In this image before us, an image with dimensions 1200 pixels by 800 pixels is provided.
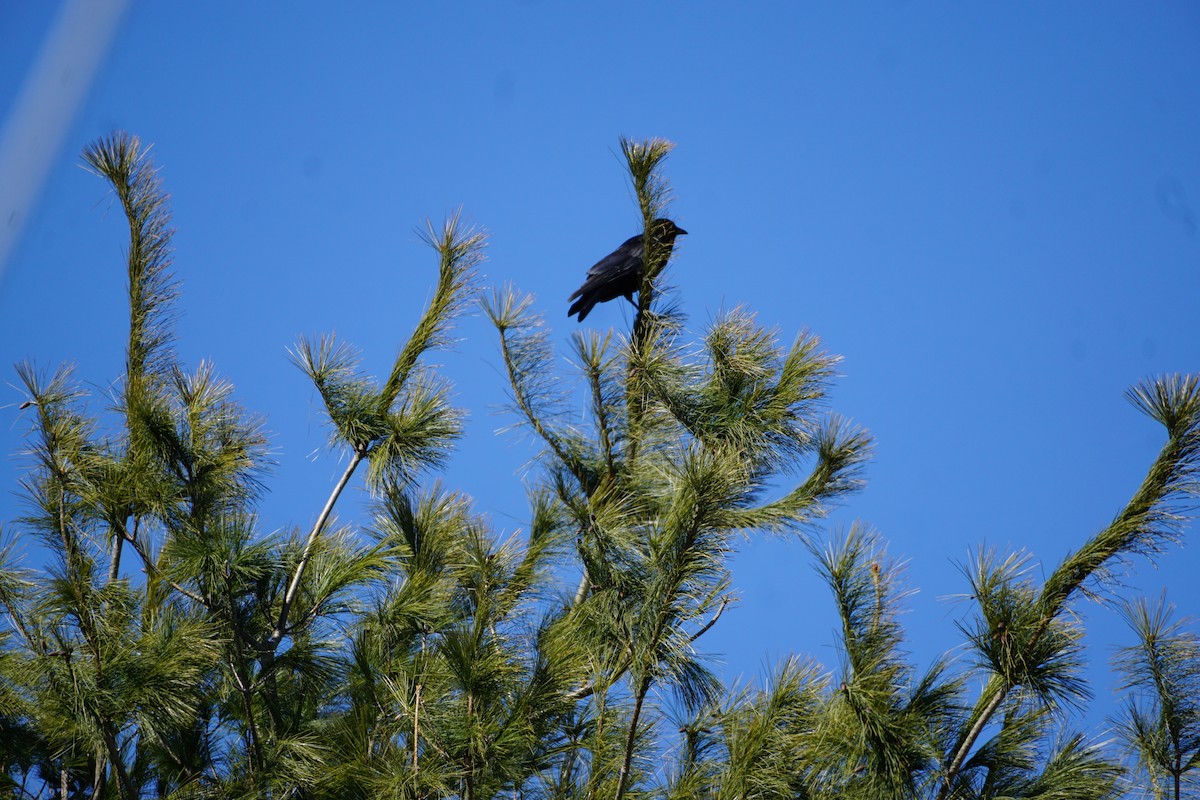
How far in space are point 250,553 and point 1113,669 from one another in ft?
8.76

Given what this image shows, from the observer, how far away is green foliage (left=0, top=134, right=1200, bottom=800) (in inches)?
124

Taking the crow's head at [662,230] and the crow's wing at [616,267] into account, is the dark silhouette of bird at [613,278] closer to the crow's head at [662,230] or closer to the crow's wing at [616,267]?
the crow's wing at [616,267]

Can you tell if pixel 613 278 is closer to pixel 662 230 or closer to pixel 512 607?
pixel 662 230

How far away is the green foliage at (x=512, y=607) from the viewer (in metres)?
3.14

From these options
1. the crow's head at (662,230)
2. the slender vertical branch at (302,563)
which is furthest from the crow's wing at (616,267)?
the slender vertical branch at (302,563)

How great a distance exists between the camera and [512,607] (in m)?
4.16

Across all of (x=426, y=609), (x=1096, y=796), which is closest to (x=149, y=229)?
(x=426, y=609)

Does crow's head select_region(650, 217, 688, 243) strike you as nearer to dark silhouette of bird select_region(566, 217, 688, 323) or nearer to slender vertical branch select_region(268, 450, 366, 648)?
dark silhouette of bird select_region(566, 217, 688, 323)

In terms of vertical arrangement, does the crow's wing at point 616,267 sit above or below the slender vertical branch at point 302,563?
above

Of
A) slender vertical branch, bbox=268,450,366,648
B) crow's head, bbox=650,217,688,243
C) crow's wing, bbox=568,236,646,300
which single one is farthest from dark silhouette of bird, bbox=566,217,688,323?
slender vertical branch, bbox=268,450,366,648

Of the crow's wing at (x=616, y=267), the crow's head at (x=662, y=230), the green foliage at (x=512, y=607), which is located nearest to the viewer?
the green foliage at (x=512, y=607)

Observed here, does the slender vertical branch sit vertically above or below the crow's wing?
below

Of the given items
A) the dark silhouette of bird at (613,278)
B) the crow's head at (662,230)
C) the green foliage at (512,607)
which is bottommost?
the green foliage at (512,607)

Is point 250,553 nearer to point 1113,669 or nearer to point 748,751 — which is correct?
point 748,751
